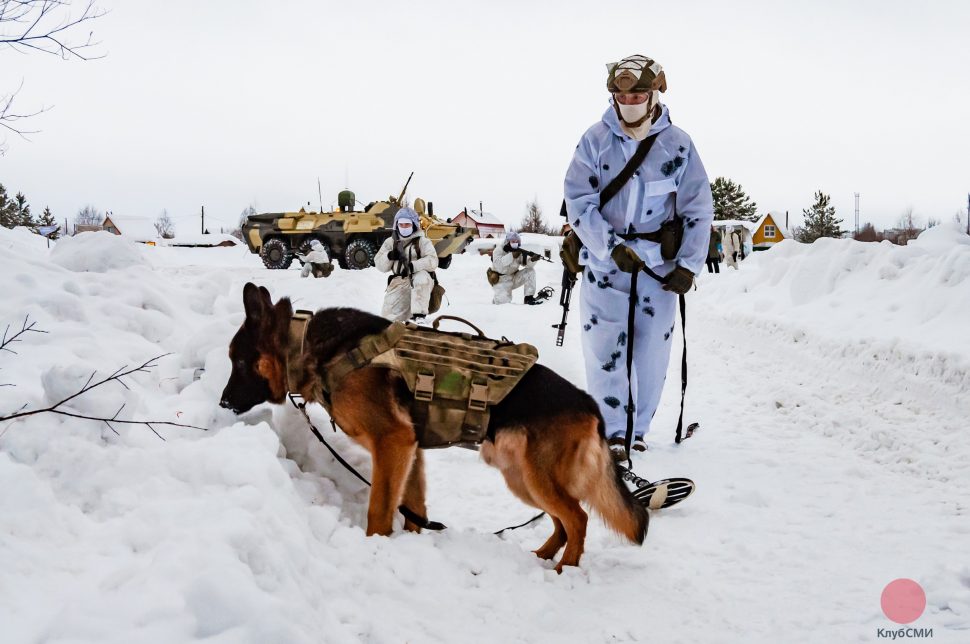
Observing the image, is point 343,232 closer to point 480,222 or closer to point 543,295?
point 543,295

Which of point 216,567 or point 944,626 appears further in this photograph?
point 944,626

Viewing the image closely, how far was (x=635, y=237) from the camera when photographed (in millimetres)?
4426

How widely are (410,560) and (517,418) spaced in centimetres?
79

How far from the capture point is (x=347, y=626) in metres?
1.97

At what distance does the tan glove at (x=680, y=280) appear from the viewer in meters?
4.25

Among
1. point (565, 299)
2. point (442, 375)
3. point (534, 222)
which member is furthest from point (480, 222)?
point (442, 375)

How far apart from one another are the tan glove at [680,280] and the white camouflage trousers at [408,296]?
6.32 meters

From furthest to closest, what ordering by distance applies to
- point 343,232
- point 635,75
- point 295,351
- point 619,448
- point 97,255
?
1. point 343,232
2. point 97,255
3. point 619,448
4. point 635,75
5. point 295,351

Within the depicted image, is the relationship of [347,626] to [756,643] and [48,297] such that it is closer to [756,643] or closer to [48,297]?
[756,643]

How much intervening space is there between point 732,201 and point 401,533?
66407 millimetres

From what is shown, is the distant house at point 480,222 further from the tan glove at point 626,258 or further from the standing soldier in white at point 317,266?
the tan glove at point 626,258

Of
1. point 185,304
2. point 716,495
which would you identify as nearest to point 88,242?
point 185,304

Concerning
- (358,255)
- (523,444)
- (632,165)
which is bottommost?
(523,444)

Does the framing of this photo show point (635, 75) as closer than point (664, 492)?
No
